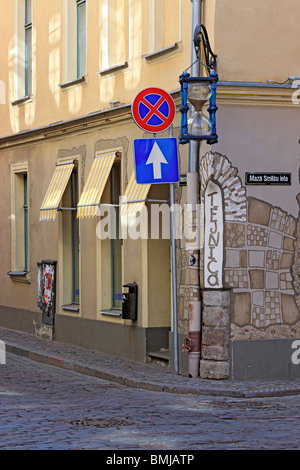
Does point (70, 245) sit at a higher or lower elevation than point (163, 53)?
lower

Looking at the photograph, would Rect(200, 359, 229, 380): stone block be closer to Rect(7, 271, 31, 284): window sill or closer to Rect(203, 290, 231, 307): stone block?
Rect(203, 290, 231, 307): stone block

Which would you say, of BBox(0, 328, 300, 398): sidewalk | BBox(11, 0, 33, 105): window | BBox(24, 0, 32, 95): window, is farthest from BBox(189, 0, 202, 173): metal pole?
BBox(11, 0, 33, 105): window

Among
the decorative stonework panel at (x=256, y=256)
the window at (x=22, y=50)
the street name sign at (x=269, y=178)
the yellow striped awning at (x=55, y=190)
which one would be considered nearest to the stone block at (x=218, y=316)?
the decorative stonework panel at (x=256, y=256)

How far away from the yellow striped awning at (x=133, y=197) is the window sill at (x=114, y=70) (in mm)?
1795

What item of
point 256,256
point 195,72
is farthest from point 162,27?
point 256,256

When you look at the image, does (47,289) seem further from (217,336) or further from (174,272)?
(217,336)

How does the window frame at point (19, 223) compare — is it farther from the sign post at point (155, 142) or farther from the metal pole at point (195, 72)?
the metal pole at point (195, 72)

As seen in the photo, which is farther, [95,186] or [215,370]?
[95,186]

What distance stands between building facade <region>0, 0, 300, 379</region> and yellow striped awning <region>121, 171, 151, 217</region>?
0.09ft

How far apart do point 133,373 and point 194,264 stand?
1.74 metres

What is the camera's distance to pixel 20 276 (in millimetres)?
20234

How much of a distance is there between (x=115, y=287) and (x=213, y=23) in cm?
517

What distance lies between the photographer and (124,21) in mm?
15930

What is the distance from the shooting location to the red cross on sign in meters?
13.4
